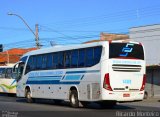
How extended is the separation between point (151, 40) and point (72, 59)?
21.4 m

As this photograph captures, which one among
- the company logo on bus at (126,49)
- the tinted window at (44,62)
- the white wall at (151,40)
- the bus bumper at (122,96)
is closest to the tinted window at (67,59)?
the tinted window at (44,62)

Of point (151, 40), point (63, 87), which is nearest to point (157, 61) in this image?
point (151, 40)

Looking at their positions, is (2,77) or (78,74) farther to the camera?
(2,77)

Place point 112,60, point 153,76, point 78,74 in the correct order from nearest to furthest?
point 112,60 < point 78,74 < point 153,76

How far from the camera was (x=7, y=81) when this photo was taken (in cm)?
4166

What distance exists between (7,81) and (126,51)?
2114 centimetres

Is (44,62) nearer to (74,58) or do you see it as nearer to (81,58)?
(74,58)

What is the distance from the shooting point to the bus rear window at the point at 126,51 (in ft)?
73.1

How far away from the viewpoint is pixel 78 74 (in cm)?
2408

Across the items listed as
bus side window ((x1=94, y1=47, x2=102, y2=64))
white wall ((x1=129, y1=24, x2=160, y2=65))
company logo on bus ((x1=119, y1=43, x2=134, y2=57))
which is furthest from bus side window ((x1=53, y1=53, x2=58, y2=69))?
white wall ((x1=129, y1=24, x2=160, y2=65))

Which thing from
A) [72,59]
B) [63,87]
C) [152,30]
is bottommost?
[63,87]

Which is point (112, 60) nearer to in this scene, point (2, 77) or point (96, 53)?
point (96, 53)

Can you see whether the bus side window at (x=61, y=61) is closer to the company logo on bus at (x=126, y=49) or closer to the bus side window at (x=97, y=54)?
the bus side window at (x=97, y=54)

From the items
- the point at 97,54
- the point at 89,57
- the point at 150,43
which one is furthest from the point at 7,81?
the point at 97,54
